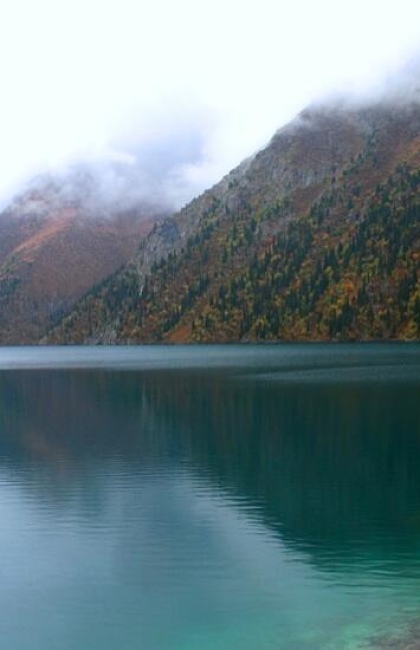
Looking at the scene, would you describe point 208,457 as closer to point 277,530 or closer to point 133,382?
point 277,530

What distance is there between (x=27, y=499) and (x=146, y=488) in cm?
756

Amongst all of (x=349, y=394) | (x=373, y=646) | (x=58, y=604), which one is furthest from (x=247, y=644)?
(x=349, y=394)

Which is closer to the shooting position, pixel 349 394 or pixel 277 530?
pixel 277 530

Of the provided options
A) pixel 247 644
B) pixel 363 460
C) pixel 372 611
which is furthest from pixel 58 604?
pixel 363 460

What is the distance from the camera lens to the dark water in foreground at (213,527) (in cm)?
2838

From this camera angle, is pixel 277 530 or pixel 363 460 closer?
pixel 277 530

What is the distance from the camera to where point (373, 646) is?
25109 millimetres

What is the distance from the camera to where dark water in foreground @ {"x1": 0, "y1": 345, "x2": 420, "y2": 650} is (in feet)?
93.1

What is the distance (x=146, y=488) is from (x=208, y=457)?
1156cm

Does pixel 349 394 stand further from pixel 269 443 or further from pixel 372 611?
pixel 372 611

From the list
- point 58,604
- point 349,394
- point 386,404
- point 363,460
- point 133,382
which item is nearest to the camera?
point 58,604

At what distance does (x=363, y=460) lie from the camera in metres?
58.2

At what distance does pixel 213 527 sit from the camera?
41906mm

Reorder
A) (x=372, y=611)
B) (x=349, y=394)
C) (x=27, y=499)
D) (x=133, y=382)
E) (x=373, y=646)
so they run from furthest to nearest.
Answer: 1. (x=133, y=382)
2. (x=349, y=394)
3. (x=27, y=499)
4. (x=372, y=611)
5. (x=373, y=646)
